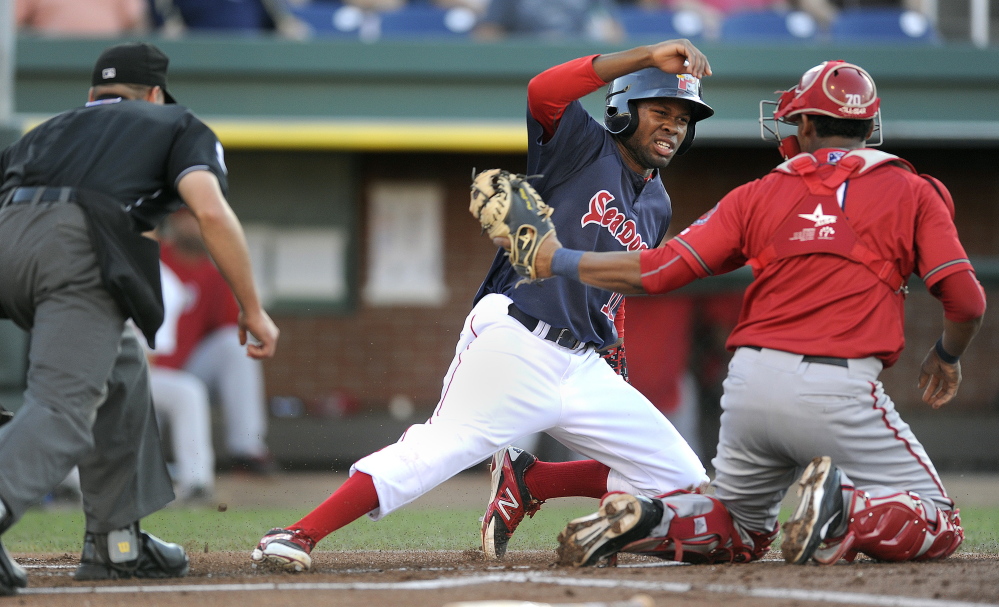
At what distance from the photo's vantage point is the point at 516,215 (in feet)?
12.1

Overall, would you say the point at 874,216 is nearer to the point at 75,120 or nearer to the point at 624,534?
the point at 624,534

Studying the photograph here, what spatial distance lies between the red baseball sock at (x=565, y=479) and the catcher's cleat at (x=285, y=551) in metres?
1.05

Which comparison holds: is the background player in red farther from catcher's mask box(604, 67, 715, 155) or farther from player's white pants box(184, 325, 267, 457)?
catcher's mask box(604, 67, 715, 155)

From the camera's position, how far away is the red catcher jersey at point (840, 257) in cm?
359

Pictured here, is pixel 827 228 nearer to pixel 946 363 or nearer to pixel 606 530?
pixel 946 363

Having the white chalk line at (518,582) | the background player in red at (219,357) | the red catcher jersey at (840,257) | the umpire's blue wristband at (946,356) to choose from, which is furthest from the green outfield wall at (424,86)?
the white chalk line at (518,582)

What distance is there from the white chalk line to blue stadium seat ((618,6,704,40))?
710 centimetres

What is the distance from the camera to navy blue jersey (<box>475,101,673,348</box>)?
4.00m

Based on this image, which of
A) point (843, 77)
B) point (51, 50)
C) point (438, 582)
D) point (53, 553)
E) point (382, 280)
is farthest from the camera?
point (382, 280)

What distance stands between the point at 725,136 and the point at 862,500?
6128 mm

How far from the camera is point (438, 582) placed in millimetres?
3336

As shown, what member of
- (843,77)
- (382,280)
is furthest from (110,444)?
(382,280)

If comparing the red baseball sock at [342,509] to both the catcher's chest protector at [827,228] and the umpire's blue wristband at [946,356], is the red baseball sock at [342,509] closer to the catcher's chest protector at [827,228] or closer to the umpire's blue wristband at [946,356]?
the catcher's chest protector at [827,228]

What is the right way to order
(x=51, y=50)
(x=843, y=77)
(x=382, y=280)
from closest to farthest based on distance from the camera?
(x=843, y=77) → (x=51, y=50) → (x=382, y=280)
